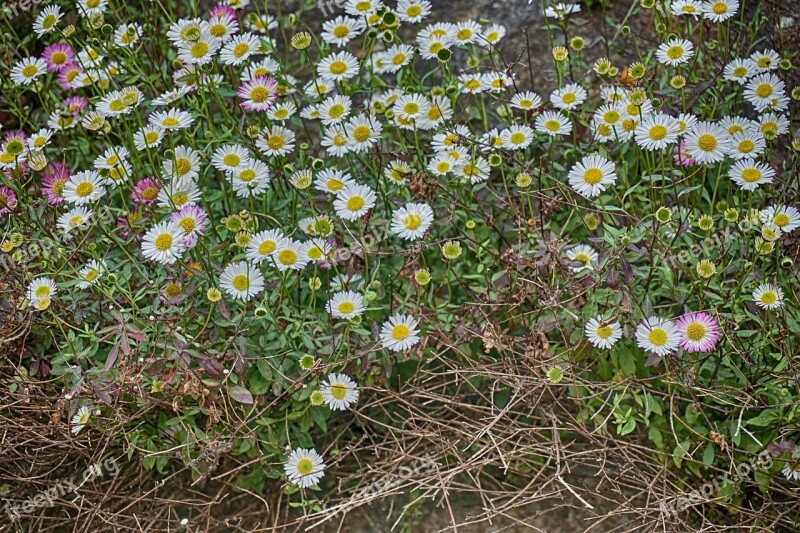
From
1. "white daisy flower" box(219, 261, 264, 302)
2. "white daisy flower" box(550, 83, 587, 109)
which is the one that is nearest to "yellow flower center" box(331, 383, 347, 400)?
"white daisy flower" box(219, 261, 264, 302)

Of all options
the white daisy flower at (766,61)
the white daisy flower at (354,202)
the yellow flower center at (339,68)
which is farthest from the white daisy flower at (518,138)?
the white daisy flower at (766,61)

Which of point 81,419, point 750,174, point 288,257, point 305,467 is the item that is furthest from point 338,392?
point 750,174

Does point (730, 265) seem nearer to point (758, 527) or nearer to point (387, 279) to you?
point (758, 527)

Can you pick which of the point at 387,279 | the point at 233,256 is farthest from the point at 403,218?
the point at 233,256

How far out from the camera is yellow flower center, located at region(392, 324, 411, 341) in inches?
87.0

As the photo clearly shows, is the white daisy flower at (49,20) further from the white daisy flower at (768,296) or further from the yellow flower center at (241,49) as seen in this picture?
the white daisy flower at (768,296)

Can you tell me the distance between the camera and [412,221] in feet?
7.50

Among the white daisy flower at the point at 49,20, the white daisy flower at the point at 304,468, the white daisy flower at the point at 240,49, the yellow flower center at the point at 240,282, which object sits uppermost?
the white daisy flower at the point at 49,20

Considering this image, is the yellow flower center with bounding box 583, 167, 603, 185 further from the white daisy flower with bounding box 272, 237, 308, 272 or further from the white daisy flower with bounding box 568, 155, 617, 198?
the white daisy flower with bounding box 272, 237, 308, 272

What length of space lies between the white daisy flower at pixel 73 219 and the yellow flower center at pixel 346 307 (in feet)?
2.23

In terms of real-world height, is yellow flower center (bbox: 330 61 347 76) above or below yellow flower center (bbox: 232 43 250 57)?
below

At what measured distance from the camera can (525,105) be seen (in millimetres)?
2490

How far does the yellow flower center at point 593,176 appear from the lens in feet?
7.43

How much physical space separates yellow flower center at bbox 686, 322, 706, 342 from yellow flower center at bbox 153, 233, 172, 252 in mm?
1227
